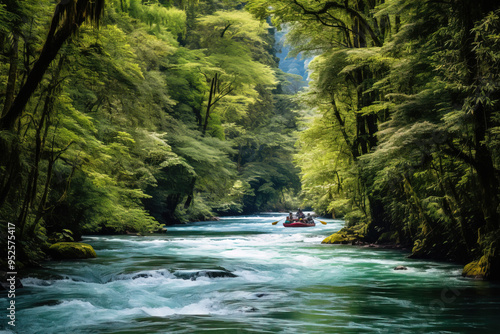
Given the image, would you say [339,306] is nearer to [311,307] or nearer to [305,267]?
[311,307]

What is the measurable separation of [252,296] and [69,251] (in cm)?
665

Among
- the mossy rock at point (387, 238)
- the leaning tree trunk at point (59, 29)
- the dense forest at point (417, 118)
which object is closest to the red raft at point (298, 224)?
the dense forest at point (417, 118)

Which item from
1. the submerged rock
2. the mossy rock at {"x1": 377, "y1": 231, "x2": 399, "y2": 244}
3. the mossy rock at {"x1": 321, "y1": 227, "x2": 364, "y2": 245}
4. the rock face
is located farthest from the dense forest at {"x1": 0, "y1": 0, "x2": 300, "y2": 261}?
the mossy rock at {"x1": 377, "y1": 231, "x2": 399, "y2": 244}

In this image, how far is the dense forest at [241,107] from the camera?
8.88 meters

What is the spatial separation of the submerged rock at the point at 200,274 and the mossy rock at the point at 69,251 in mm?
3813

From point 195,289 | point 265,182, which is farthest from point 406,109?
point 265,182

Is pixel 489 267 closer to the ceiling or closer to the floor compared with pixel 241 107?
closer to the floor

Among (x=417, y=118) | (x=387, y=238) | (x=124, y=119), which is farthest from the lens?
(x=124, y=119)

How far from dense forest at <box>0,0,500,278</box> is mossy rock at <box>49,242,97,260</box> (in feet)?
1.85

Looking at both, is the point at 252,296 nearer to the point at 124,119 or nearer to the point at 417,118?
the point at 417,118

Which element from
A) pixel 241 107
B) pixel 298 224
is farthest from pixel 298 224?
pixel 241 107

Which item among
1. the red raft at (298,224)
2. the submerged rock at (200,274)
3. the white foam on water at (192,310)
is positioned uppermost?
the red raft at (298,224)

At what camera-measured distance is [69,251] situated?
12844mm

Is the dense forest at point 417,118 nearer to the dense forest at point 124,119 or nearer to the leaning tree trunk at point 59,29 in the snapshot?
the dense forest at point 124,119
